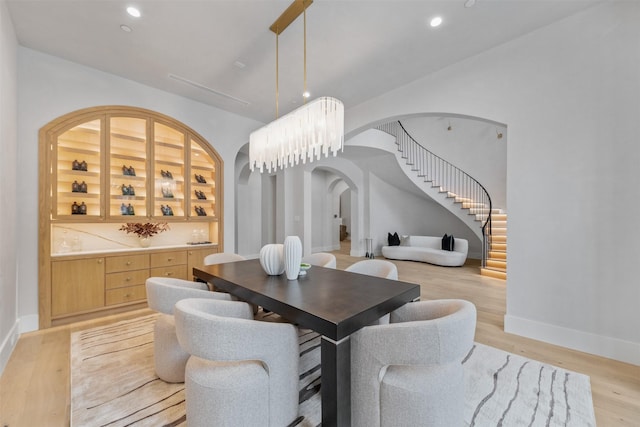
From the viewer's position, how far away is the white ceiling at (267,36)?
7.70 feet

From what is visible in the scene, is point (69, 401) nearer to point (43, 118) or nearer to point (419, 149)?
point (43, 118)

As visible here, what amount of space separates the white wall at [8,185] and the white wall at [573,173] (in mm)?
4733

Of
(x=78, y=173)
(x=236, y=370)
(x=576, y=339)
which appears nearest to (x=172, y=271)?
(x=78, y=173)

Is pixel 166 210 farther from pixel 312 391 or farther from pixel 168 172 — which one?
pixel 312 391

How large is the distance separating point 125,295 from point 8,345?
1.11 meters

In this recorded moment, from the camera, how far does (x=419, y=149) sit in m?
8.42

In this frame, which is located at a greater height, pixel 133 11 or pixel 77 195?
pixel 133 11

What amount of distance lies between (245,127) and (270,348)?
4435 mm

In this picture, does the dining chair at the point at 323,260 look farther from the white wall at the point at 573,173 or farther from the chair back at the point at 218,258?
the white wall at the point at 573,173

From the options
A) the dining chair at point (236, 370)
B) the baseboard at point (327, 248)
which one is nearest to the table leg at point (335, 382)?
the dining chair at point (236, 370)

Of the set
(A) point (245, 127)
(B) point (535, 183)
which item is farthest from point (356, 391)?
(A) point (245, 127)

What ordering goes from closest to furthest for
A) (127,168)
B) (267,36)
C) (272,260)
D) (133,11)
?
(272,260) < (133,11) < (267,36) < (127,168)

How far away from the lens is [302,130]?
227 cm

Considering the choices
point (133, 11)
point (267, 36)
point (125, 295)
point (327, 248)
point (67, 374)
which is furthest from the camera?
point (327, 248)
